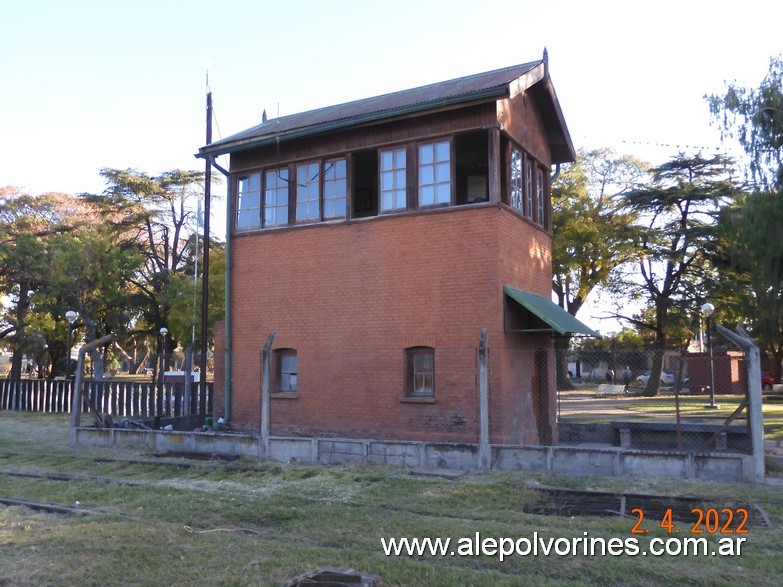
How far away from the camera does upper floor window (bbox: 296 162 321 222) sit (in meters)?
16.0

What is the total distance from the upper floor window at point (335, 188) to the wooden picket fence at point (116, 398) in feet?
22.8

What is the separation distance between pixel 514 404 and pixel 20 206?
33.8 meters

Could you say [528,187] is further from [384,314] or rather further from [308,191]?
[308,191]

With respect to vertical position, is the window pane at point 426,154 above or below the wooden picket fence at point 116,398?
above

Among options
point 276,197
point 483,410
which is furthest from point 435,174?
point 483,410

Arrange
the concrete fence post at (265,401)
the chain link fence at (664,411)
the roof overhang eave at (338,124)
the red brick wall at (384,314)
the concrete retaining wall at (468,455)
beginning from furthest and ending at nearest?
the red brick wall at (384,314)
the roof overhang eave at (338,124)
the chain link fence at (664,411)
the concrete fence post at (265,401)
the concrete retaining wall at (468,455)

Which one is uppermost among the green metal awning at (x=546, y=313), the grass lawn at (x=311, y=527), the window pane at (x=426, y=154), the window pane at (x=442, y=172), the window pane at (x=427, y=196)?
the window pane at (x=426, y=154)

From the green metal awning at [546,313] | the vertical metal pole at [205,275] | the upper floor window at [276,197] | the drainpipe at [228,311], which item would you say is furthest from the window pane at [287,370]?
the green metal awning at [546,313]

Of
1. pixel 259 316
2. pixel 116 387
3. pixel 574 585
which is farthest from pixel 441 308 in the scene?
pixel 116 387

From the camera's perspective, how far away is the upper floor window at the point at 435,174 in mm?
14445

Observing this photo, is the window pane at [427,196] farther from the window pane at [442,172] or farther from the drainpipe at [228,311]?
the drainpipe at [228,311]

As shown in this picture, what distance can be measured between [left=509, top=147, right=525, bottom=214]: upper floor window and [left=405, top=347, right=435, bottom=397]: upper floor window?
370cm

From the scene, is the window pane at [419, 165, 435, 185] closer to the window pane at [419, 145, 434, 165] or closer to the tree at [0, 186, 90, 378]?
the window pane at [419, 145, 434, 165]

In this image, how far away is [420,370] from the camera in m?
14.5
